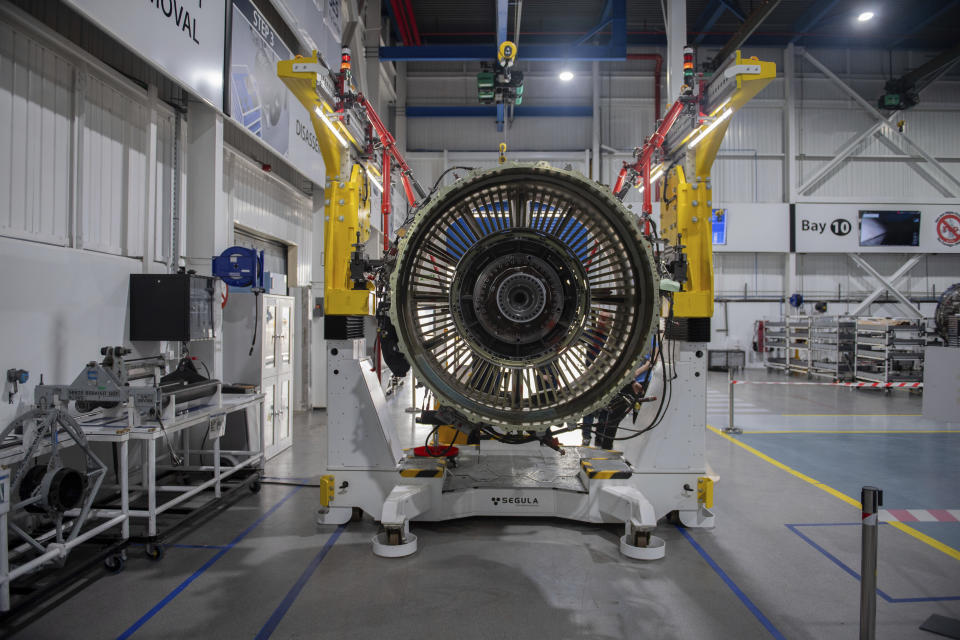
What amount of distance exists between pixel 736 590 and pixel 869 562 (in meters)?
0.80

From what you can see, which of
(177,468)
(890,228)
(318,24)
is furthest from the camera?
(890,228)

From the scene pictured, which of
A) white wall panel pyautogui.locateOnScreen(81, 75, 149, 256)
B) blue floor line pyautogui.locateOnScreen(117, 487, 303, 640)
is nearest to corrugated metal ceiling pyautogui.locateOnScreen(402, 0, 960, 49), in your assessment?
white wall panel pyautogui.locateOnScreen(81, 75, 149, 256)

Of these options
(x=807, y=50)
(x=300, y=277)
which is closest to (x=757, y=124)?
(x=807, y=50)

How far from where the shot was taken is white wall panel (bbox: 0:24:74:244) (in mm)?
2785

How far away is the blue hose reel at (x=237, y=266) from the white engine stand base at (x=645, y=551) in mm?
3607

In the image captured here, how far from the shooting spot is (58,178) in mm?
3168

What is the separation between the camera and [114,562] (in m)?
2.53

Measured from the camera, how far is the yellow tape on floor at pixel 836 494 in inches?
113

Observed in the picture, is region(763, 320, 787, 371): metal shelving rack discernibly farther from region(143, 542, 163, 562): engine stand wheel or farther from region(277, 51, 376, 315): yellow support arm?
region(143, 542, 163, 562): engine stand wheel

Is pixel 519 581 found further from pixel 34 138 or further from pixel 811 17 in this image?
pixel 811 17

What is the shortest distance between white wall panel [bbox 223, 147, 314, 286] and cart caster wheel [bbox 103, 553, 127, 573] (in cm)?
379

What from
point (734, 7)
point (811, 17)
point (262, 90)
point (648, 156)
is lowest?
point (648, 156)

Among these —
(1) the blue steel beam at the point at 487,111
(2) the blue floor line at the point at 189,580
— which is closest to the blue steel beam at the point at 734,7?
(1) the blue steel beam at the point at 487,111

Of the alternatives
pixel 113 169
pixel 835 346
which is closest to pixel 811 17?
pixel 835 346
